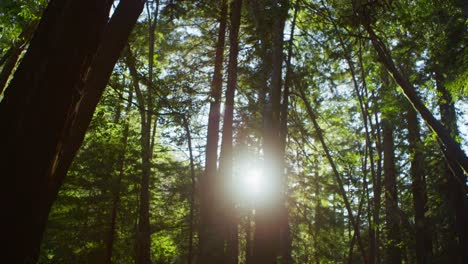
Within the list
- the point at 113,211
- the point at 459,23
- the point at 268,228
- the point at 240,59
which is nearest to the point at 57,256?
the point at 113,211

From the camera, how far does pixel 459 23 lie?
25.2 feet

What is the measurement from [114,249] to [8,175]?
10.6 meters

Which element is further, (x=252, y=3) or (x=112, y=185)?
(x=112, y=185)

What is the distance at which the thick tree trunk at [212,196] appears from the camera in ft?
27.0

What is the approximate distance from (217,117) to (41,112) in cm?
834

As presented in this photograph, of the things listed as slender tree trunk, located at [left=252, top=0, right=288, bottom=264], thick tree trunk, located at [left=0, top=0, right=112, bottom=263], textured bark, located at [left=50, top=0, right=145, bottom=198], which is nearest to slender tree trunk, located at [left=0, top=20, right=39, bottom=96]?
slender tree trunk, located at [left=252, top=0, right=288, bottom=264]

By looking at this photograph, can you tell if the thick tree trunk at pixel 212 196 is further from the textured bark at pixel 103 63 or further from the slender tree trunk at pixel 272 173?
the textured bark at pixel 103 63

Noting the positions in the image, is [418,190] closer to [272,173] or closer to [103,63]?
[272,173]

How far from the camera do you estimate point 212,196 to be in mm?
9281

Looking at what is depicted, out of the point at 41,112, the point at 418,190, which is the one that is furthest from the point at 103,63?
the point at 418,190

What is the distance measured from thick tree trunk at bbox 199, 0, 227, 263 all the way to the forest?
0.12 feet

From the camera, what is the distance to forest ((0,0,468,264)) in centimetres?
206

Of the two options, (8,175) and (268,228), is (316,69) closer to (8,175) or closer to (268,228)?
(268,228)

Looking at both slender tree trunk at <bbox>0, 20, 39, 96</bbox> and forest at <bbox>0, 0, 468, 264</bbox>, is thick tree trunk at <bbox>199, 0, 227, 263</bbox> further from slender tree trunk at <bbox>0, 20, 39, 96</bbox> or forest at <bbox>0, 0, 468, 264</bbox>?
slender tree trunk at <bbox>0, 20, 39, 96</bbox>
